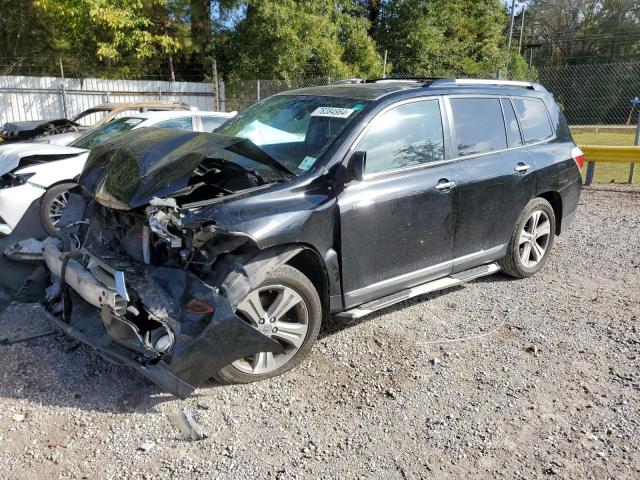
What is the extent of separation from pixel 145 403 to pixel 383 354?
165cm

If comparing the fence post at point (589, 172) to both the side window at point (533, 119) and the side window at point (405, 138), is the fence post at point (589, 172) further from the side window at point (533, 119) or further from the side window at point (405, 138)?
the side window at point (405, 138)

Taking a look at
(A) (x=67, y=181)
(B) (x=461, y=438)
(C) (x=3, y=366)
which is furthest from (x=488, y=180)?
(A) (x=67, y=181)

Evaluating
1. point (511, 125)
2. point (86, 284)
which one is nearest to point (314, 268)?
point (86, 284)

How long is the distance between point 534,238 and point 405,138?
204 cm

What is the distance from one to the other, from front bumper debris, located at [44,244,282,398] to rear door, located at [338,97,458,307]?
3.14 ft

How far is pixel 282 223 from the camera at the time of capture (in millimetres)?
3379

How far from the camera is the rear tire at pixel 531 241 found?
5148mm

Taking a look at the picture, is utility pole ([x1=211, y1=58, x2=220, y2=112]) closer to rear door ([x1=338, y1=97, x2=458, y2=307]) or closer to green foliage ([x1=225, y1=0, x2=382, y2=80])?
green foliage ([x1=225, y1=0, x2=382, y2=80])

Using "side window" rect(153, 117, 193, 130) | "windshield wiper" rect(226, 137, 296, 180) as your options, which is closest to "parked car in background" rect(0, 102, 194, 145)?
"side window" rect(153, 117, 193, 130)

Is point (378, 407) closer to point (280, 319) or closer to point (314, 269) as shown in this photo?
point (280, 319)

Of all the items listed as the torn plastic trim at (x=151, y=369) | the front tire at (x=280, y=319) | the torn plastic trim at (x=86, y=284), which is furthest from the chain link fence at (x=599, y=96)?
the torn plastic trim at (x=151, y=369)

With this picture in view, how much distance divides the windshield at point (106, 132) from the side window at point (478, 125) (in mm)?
5213

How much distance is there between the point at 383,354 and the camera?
392 centimetres

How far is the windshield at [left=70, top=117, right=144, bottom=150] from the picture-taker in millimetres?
7820
